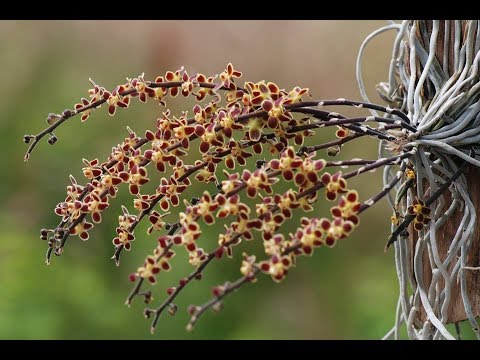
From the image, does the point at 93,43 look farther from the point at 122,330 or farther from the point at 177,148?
the point at 177,148

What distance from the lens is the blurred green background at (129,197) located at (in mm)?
1748

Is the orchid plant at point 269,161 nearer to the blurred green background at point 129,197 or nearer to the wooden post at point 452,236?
the wooden post at point 452,236

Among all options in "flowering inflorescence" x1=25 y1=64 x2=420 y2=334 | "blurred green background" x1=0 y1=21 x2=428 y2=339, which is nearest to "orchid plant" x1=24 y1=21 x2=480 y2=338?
"flowering inflorescence" x1=25 y1=64 x2=420 y2=334

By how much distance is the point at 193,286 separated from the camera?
175 cm

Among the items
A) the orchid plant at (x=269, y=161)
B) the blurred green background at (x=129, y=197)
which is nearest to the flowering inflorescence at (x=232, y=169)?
the orchid plant at (x=269, y=161)

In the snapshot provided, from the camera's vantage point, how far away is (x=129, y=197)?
1.85 meters

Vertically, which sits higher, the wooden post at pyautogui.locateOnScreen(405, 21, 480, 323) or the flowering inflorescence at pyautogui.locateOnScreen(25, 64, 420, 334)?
the flowering inflorescence at pyautogui.locateOnScreen(25, 64, 420, 334)

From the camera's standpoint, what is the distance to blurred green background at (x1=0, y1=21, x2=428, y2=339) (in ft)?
5.74

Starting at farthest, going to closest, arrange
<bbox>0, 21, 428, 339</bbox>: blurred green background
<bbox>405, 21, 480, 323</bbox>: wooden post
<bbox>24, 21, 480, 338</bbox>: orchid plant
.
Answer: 1. <bbox>0, 21, 428, 339</bbox>: blurred green background
2. <bbox>405, 21, 480, 323</bbox>: wooden post
3. <bbox>24, 21, 480, 338</bbox>: orchid plant

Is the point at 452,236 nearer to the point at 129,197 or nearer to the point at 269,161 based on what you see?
the point at 269,161

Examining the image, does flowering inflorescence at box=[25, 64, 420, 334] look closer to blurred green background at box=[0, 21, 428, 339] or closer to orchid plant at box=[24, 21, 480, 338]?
orchid plant at box=[24, 21, 480, 338]

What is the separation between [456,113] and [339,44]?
125 cm
